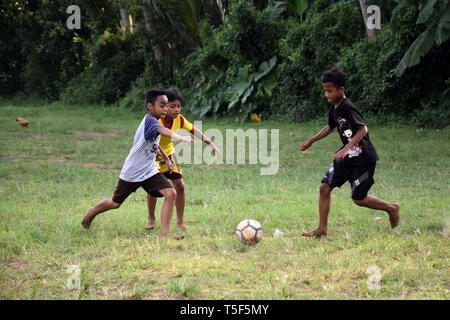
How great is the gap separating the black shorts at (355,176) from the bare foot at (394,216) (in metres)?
0.39

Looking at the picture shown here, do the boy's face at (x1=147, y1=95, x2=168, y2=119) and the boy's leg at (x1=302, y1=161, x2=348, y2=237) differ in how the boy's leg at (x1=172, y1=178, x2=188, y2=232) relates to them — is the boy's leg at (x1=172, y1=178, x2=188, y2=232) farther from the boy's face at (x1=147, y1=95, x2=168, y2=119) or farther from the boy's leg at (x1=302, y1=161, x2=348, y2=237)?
the boy's leg at (x1=302, y1=161, x2=348, y2=237)

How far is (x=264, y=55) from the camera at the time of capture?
655 inches

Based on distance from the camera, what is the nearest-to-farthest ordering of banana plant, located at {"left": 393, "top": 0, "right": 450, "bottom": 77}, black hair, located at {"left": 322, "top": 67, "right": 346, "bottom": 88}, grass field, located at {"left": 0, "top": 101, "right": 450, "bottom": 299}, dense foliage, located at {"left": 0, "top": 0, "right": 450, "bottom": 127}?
grass field, located at {"left": 0, "top": 101, "right": 450, "bottom": 299}
black hair, located at {"left": 322, "top": 67, "right": 346, "bottom": 88}
banana plant, located at {"left": 393, "top": 0, "right": 450, "bottom": 77}
dense foliage, located at {"left": 0, "top": 0, "right": 450, "bottom": 127}

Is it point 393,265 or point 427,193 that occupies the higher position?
point 393,265

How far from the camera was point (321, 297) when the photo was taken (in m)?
3.56

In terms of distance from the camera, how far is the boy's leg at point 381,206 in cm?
512

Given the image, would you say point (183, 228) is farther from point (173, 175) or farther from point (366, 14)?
point (366, 14)

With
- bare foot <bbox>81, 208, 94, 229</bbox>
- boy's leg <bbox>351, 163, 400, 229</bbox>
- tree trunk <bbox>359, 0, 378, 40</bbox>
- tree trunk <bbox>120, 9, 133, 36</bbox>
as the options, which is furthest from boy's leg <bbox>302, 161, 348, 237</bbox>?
tree trunk <bbox>120, 9, 133, 36</bbox>

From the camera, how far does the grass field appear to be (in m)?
3.77

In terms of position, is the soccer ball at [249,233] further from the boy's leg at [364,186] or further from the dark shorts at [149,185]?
the boy's leg at [364,186]

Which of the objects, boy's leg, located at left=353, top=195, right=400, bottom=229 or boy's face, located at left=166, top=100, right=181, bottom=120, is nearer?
boy's leg, located at left=353, top=195, right=400, bottom=229
